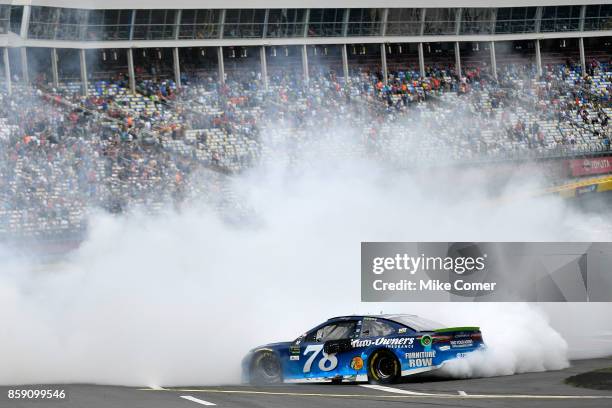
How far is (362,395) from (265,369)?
2.70 metres

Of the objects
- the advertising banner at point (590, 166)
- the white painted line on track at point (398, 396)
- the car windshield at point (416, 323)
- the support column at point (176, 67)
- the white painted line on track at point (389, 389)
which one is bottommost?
the white painted line on track at point (398, 396)

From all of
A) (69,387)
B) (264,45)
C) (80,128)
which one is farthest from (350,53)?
(69,387)

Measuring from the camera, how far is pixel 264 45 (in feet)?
136

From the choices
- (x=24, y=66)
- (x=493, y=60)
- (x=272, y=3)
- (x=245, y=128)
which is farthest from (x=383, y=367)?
(x=493, y=60)

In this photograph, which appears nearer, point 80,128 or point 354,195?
point 354,195

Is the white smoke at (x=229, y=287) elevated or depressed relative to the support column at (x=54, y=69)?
depressed

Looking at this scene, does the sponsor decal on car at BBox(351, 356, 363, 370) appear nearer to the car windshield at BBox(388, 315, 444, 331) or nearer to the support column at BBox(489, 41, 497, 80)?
the car windshield at BBox(388, 315, 444, 331)

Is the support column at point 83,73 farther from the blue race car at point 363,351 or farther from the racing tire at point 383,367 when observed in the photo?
the racing tire at point 383,367

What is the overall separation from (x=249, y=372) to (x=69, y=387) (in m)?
2.44

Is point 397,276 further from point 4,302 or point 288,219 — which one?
point 4,302

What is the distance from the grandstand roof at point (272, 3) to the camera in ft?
122

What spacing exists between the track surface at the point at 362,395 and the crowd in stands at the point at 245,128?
13407 millimetres

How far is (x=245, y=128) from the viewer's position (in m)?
35.8

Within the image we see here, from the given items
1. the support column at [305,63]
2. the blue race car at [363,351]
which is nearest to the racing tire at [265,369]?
the blue race car at [363,351]
